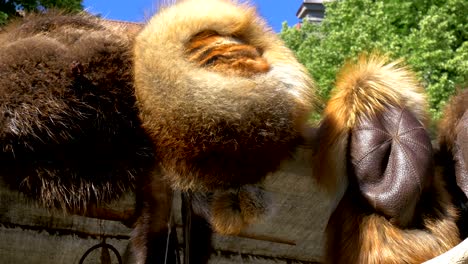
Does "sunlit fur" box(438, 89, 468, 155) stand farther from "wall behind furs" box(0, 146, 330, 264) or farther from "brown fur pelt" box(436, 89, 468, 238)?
"wall behind furs" box(0, 146, 330, 264)

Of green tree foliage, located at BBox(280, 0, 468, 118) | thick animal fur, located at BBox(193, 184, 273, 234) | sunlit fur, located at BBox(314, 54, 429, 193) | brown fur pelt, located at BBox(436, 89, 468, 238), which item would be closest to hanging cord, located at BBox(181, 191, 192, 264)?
thick animal fur, located at BBox(193, 184, 273, 234)

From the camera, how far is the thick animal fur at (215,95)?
2.98 ft

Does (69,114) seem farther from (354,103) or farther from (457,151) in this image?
(457,151)

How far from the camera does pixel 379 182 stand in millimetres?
1056

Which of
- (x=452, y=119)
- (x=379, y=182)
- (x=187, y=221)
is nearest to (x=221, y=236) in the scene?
(x=187, y=221)

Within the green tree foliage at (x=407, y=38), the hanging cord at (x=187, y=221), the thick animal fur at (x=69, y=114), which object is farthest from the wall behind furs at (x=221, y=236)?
the green tree foliage at (x=407, y=38)

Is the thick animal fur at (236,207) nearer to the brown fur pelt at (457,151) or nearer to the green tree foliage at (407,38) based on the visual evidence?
the brown fur pelt at (457,151)

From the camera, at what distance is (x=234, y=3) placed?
3.34 ft

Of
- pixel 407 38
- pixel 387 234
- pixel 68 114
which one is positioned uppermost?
pixel 407 38

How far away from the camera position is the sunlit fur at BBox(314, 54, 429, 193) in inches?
42.5

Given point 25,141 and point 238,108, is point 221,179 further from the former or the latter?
point 25,141

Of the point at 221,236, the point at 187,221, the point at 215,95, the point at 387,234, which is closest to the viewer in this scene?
the point at 215,95

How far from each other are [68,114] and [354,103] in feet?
1.50

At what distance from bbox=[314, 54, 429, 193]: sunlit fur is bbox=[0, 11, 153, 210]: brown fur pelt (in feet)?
0.97
